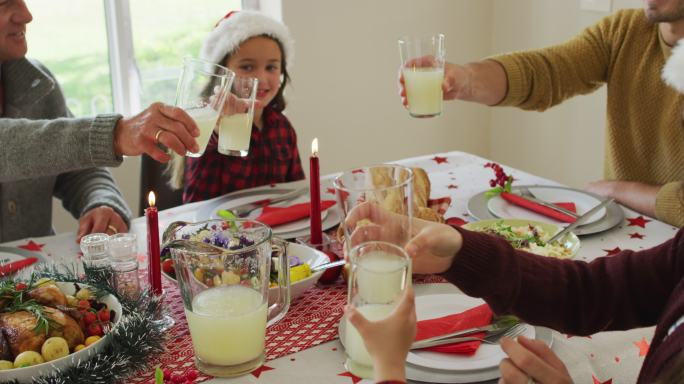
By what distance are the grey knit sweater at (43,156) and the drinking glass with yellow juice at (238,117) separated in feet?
0.76

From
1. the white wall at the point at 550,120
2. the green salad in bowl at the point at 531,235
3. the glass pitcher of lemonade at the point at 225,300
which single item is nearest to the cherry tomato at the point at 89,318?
the glass pitcher of lemonade at the point at 225,300

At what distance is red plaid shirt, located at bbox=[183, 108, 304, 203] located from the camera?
220cm

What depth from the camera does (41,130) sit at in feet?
5.18

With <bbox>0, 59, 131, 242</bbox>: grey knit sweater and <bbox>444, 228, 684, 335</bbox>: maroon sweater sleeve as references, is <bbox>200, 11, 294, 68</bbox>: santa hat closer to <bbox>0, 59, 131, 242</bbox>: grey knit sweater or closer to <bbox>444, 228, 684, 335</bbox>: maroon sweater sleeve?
<bbox>0, 59, 131, 242</bbox>: grey knit sweater

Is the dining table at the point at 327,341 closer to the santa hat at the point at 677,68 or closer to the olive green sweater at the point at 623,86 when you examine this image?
the santa hat at the point at 677,68

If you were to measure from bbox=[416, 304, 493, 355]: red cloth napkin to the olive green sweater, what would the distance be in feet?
3.76

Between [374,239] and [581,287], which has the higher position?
[374,239]

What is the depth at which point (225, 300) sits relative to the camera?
43.3 inches

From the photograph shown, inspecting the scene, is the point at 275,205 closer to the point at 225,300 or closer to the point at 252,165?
the point at 252,165

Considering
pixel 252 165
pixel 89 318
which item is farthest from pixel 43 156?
pixel 252 165

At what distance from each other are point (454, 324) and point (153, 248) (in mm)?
522

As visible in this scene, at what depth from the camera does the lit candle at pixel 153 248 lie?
1264 mm

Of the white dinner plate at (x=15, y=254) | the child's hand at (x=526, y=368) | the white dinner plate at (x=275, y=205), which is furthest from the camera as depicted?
the white dinner plate at (x=275, y=205)

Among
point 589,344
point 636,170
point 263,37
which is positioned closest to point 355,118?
point 263,37
